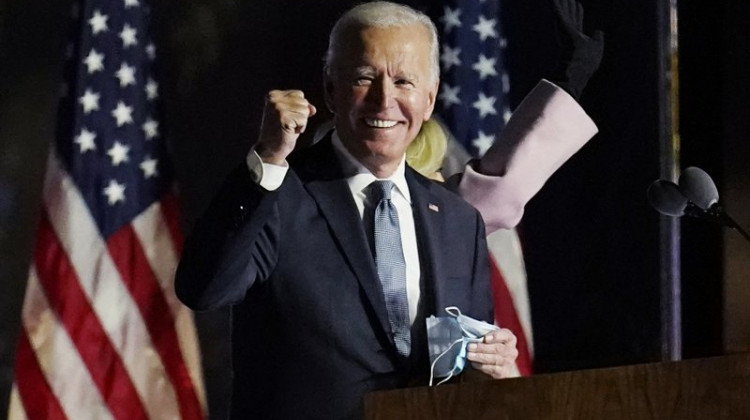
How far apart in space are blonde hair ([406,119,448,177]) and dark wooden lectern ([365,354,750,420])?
0.83 metres

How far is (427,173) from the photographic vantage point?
3295 millimetres

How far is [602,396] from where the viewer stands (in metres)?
2.59

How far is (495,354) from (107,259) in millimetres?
921

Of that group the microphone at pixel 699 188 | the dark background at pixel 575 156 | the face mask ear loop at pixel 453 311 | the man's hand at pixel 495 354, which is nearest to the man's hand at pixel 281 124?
the dark background at pixel 575 156

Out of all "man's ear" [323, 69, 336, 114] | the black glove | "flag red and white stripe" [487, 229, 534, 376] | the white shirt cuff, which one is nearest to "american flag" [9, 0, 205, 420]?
the white shirt cuff

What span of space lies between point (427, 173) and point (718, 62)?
1.09 m

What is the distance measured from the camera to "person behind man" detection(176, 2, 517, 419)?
3014 mm

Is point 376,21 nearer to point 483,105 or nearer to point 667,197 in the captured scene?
point 483,105

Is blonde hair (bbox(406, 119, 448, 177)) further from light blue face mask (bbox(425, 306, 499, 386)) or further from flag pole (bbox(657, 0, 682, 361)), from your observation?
flag pole (bbox(657, 0, 682, 361))

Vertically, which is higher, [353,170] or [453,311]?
[353,170]

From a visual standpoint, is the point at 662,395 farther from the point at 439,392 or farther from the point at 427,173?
the point at 427,173

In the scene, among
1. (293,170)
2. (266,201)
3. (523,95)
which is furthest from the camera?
(523,95)

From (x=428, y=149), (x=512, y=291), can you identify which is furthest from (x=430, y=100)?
(x=512, y=291)

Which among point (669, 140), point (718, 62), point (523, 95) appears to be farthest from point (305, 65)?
point (718, 62)
